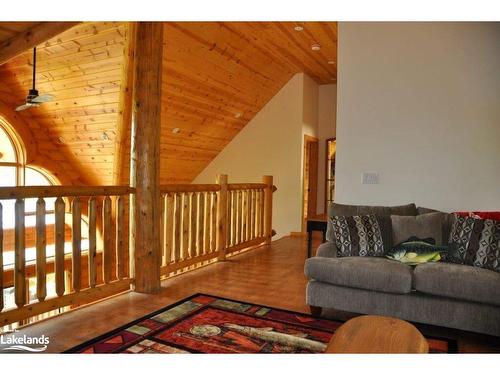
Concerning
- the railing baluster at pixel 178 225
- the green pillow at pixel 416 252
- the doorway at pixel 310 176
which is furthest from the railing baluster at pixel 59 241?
the doorway at pixel 310 176

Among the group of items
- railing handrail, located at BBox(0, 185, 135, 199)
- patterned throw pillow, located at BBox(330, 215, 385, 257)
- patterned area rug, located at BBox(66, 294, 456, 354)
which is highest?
railing handrail, located at BBox(0, 185, 135, 199)

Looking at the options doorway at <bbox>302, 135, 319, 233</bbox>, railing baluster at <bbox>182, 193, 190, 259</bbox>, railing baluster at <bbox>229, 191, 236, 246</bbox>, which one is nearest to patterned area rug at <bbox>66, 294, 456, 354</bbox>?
railing baluster at <bbox>182, 193, 190, 259</bbox>

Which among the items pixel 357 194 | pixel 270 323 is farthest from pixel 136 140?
pixel 357 194

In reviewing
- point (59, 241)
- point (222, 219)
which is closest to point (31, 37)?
point (59, 241)

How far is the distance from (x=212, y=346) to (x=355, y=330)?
99cm

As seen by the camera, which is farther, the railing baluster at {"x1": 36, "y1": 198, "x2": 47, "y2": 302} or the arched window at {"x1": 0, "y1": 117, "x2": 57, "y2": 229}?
the arched window at {"x1": 0, "y1": 117, "x2": 57, "y2": 229}

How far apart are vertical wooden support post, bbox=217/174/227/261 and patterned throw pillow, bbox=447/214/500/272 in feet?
8.57

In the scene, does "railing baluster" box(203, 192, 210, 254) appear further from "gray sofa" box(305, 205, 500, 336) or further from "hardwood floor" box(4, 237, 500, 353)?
"gray sofa" box(305, 205, 500, 336)

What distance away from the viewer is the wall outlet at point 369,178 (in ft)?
13.1

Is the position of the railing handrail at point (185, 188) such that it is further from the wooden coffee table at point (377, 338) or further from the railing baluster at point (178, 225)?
the wooden coffee table at point (377, 338)

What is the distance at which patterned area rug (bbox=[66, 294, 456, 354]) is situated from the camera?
2.34m

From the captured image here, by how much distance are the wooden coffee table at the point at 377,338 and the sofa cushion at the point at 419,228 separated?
156 cm

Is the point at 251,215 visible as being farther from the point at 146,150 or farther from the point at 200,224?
the point at 146,150

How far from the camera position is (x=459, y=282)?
2.57 metres
